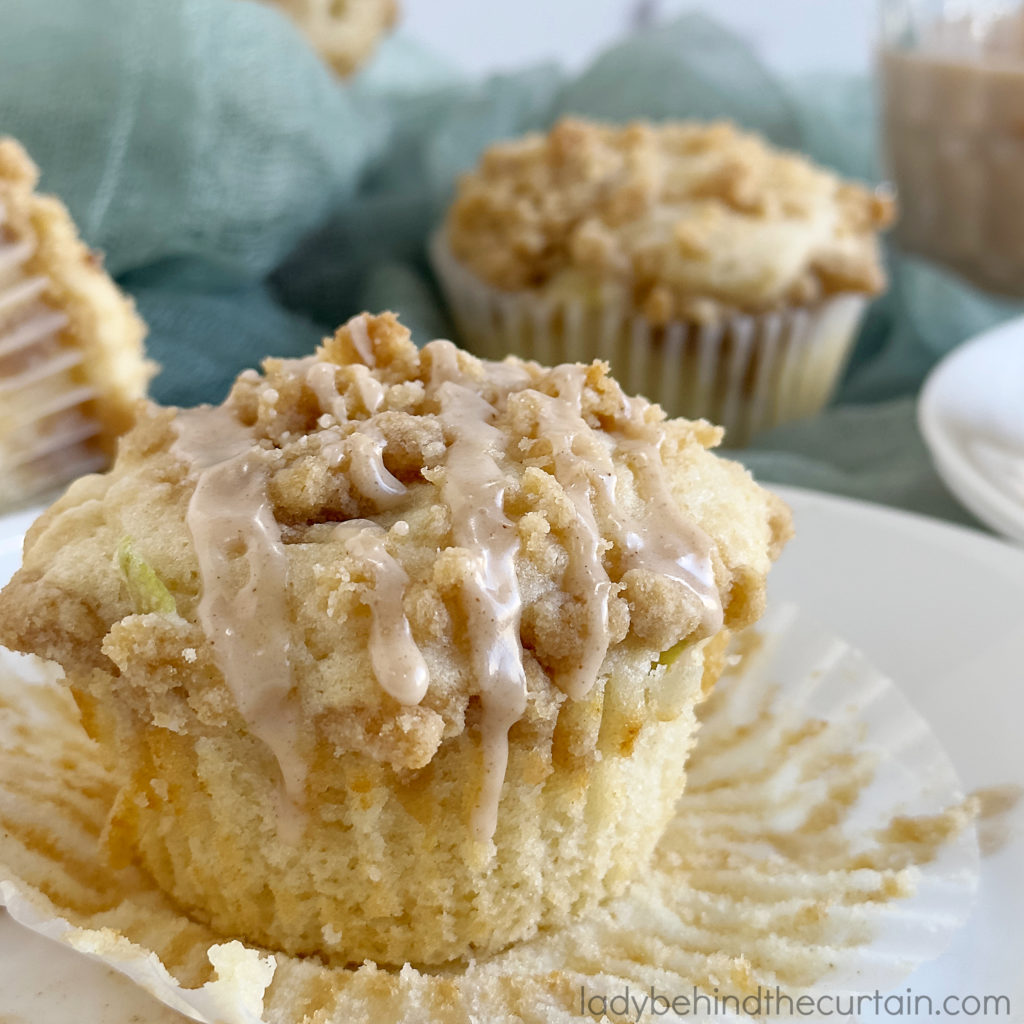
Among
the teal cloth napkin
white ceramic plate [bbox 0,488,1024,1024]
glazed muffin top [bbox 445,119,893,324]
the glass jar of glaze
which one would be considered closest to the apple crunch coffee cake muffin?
white ceramic plate [bbox 0,488,1024,1024]

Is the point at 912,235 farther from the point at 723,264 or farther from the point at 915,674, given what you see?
the point at 915,674

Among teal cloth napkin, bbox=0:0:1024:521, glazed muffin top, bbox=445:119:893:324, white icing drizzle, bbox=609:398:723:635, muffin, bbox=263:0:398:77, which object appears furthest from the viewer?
muffin, bbox=263:0:398:77

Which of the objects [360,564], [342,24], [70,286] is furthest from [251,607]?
[342,24]

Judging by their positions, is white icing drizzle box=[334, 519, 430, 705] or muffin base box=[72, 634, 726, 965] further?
muffin base box=[72, 634, 726, 965]

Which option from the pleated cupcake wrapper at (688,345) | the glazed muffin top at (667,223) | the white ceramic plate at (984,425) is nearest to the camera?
the white ceramic plate at (984,425)

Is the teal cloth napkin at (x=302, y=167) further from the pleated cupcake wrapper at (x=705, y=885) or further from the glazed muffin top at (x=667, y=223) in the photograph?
the pleated cupcake wrapper at (x=705, y=885)

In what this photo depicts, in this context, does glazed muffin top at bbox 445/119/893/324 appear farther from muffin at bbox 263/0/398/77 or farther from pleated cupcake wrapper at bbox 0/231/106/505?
pleated cupcake wrapper at bbox 0/231/106/505

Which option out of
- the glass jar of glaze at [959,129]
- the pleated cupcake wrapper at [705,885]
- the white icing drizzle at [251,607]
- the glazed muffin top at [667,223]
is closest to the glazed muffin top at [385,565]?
the white icing drizzle at [251,607]
